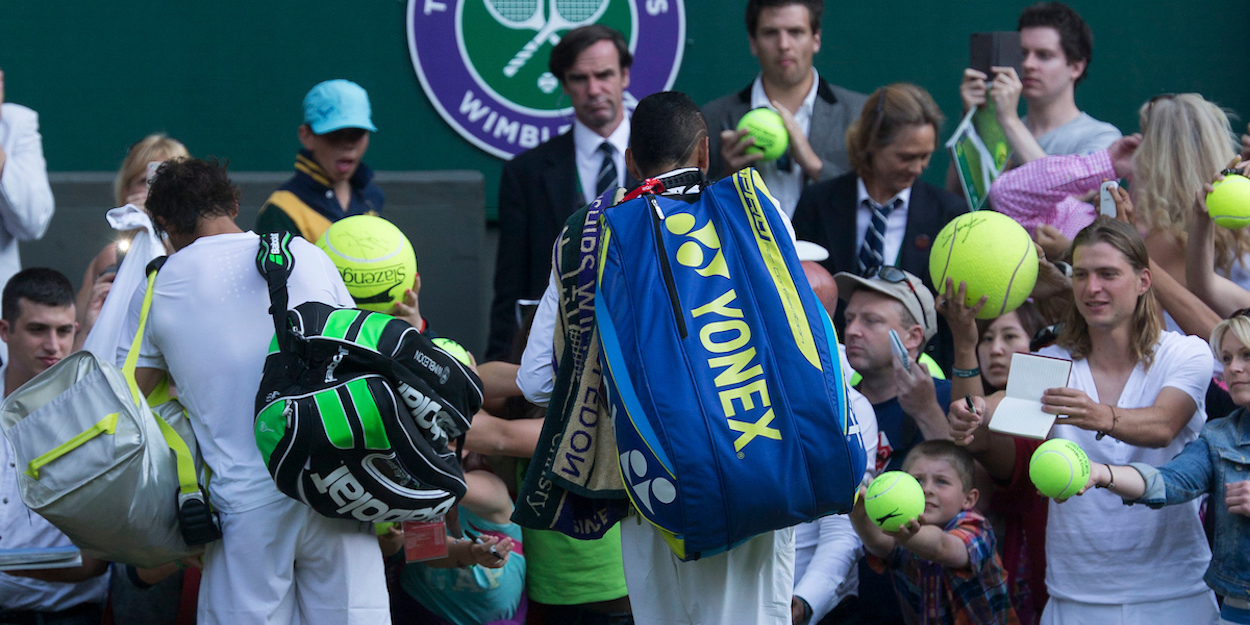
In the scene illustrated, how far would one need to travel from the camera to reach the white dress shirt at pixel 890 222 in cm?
484

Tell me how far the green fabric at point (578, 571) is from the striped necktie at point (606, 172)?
1.69 metres

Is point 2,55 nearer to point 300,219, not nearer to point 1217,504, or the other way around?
point 300,219

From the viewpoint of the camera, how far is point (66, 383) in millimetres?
3172

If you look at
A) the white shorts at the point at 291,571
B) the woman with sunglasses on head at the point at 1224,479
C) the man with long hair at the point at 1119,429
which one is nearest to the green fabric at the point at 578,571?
the white shorts at the point at 291,571

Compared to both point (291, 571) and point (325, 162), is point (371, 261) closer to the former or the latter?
point (291, 571)

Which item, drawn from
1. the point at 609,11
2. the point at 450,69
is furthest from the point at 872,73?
the point at 450,69

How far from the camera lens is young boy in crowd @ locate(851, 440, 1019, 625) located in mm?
3715

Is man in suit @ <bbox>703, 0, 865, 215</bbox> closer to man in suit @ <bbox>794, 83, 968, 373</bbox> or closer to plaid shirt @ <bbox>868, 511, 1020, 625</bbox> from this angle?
man in suit @ <bbox>794, 83, 968, 373</bbox>

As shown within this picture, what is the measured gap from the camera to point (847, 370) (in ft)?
11.1

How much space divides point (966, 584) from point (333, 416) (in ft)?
6.45

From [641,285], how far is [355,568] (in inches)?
47.3

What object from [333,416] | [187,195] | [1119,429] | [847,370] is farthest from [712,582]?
[187,195]

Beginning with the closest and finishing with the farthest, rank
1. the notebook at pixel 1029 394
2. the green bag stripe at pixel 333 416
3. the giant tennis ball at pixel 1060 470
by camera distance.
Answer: the green bag stripe at pixel 333 416 < the giant tennis ball at pixel 1060 470 < the notebook at pixel 1029 394

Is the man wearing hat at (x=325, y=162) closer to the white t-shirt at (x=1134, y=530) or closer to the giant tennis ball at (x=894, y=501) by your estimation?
the giant tennis ball at (x=894, y=501)
